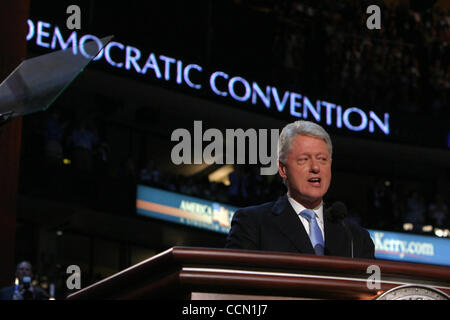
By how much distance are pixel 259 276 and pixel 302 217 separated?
1072 mm

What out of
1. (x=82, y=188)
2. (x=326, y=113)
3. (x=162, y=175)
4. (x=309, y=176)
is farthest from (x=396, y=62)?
(x=309, y=176)

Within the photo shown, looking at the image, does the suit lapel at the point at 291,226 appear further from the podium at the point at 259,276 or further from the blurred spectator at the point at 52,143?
the blurred spectator at the point at 52,143

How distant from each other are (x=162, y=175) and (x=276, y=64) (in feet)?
16.5

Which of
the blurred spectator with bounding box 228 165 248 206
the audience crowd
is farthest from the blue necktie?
the audience crowd

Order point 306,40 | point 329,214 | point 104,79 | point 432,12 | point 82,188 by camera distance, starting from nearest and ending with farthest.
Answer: point 329,214, point 82,188, point 104,79, point 306,40, point 432,12

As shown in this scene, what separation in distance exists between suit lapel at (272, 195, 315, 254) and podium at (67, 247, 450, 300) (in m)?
0.77

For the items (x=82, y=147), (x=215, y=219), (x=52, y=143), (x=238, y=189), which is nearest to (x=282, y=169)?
(x=52, y=143)

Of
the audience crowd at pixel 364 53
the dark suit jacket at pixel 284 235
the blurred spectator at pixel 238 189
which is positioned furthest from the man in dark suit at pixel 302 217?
the audience crowd at pixel 364 53

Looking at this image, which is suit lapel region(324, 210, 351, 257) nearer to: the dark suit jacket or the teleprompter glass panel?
the dark suit jacket

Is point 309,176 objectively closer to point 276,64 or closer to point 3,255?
point 3,255

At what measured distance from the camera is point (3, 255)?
9.85 feet

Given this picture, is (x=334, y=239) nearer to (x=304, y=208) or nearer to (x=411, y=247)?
(x=304, y=208)

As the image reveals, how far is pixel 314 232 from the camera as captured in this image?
297cm

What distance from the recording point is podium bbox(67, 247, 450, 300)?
77.2 inches
